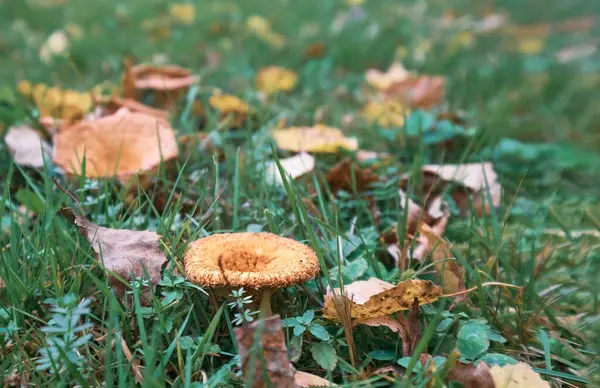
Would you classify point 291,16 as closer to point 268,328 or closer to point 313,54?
point 313,54

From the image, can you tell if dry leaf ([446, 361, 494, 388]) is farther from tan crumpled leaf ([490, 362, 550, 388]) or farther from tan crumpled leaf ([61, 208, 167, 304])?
tan crumpled leaf ([61, 208, 167, 304])

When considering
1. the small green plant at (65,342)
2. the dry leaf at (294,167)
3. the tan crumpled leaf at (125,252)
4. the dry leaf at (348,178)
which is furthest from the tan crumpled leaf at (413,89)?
the small green plant at (65,342)

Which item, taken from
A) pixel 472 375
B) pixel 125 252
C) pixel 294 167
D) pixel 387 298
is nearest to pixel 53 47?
pixel 294 167

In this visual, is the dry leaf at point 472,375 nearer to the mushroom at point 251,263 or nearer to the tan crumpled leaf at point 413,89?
the mushroom at point 251,263

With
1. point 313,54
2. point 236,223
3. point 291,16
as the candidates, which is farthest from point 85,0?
point 236,223

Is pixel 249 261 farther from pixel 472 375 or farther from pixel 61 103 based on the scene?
pixel 61 103

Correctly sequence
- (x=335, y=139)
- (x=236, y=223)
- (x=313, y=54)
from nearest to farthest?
(x=236, y=223)
(x=335, y=139)
(x=313, y=54)

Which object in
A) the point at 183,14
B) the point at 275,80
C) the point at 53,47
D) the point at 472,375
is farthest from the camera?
the point at 183,14
